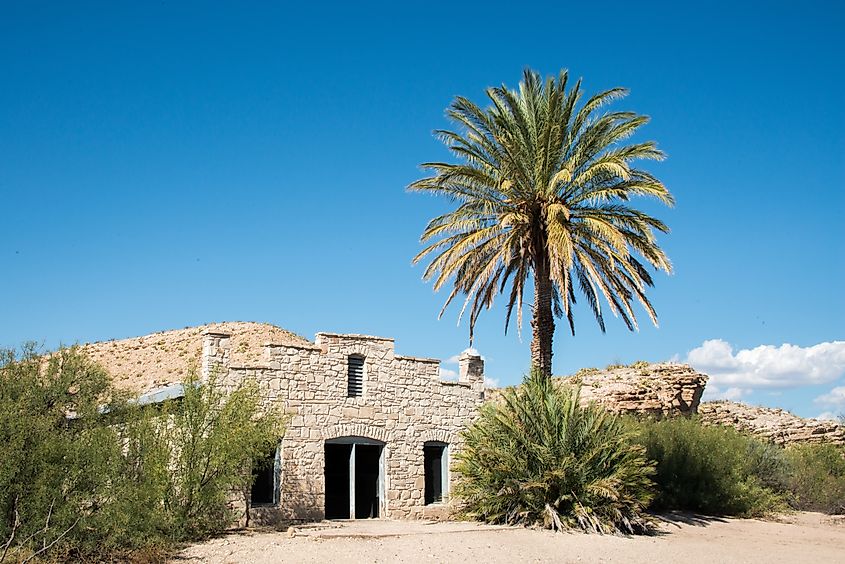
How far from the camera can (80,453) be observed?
1373cm

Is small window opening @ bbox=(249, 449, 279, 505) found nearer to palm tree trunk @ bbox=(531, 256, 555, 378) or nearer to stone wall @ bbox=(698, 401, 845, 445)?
palm tree trunk @ bbox=(531, 256, 555, 378)

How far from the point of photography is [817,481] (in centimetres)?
2844

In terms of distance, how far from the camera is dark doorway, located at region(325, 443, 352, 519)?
70.8 ft

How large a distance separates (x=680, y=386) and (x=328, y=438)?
44.4ft

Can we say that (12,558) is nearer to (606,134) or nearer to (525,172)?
(525,172)

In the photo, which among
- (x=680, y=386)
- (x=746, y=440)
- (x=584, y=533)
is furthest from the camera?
(x=680, y=386)

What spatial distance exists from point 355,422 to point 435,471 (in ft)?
10.1

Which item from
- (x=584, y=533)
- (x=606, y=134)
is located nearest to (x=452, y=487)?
(x=584, y=533)

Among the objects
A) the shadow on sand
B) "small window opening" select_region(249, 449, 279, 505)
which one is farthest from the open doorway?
the shadow on sand

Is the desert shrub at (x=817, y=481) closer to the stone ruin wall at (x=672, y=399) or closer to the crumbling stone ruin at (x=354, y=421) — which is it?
→ the stone ruin wall at (x=672, y=399)

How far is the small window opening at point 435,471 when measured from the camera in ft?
75.7

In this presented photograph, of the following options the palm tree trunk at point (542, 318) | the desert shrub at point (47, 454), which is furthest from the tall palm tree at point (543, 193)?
the desert shrub at point (47, 454)

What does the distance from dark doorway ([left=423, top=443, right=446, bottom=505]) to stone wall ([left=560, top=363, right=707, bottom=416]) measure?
6.30m

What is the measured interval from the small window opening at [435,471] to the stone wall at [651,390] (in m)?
6.26
